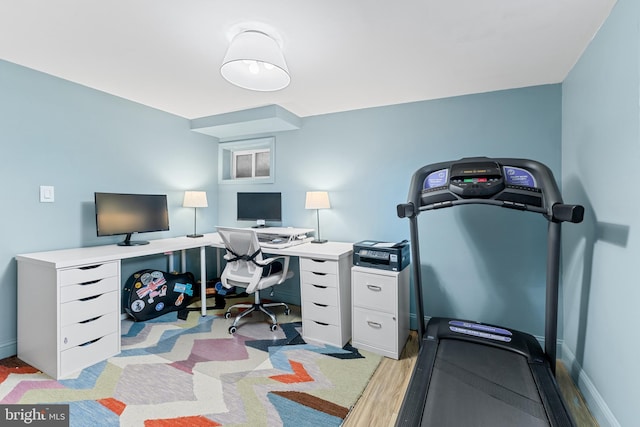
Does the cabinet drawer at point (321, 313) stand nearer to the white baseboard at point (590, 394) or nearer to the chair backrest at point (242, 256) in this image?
the chair backrest at point (242, 256)

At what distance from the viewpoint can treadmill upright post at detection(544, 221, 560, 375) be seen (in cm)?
174

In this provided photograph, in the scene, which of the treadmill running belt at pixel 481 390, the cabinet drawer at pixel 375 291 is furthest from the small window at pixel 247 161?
the treadmill running belt at pixel 481 390

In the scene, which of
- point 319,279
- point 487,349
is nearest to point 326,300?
point 319,279

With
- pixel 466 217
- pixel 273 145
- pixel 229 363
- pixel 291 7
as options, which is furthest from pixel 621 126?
pixel 273 145

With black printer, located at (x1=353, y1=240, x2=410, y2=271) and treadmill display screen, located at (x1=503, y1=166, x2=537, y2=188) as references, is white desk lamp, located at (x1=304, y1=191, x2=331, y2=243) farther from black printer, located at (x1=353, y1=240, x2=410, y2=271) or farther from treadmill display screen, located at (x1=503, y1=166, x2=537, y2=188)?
treadmill display screen, located at (x1=503, y1=166, x2=537, y2=188)

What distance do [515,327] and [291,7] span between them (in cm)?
286

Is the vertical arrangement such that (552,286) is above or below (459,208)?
below

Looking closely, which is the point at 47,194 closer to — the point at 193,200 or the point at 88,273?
the point at 88,273

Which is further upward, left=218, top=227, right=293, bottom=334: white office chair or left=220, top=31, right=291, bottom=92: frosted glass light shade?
left=220, top=31, right=291, bottom=92: frosted glass light shade

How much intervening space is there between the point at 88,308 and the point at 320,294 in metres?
1.71

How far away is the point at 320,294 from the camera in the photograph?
8.27 feet

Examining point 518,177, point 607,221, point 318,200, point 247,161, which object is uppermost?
point 247,161

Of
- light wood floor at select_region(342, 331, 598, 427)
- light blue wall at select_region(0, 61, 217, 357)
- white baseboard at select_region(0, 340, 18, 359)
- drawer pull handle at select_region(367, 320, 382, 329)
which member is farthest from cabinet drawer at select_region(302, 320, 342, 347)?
white baseboard at select_region(0, 340, 18, 359)

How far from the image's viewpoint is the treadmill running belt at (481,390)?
1361 millimetres
